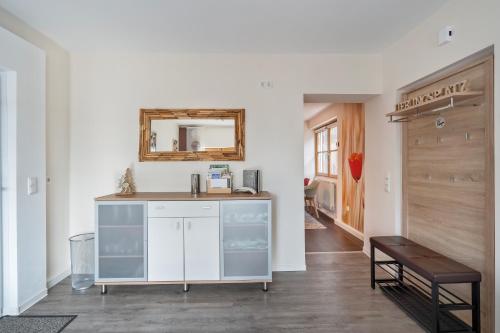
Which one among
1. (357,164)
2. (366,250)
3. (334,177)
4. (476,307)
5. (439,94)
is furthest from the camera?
(334,177)

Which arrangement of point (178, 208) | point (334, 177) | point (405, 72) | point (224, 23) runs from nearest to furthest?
point (224, 23), point (178, 208), point (405, 72), point (334, 177)

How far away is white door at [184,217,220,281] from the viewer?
2.68m

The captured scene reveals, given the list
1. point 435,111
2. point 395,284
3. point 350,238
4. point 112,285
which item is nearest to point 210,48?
point 435,111

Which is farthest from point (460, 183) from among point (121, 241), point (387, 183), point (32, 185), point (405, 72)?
point (32, 185)

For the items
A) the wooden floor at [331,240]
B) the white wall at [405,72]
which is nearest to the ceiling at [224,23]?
the white wall at [405,72]

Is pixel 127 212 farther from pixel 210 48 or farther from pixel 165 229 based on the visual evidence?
pixel 210 48

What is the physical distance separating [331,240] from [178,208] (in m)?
2.78

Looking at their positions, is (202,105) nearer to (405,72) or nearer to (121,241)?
(121,241)

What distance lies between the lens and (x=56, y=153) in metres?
2.96

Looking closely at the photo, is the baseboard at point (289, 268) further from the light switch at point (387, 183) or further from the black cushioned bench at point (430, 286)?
the light switch at point (387, 183)

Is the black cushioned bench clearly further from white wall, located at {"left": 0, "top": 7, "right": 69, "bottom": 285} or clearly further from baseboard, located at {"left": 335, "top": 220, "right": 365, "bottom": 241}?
white wall, located at {"left": 0, "top": 7, "right": 69, "bottom": 285}

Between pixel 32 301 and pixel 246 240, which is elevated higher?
pixel 246 240

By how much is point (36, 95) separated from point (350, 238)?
4561 millimetres

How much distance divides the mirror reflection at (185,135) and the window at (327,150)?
11.3 feet
